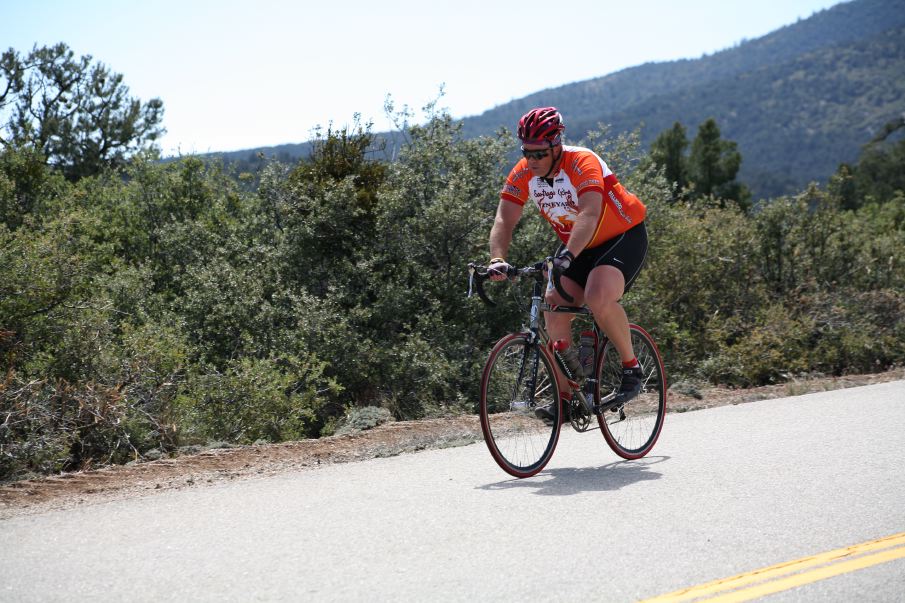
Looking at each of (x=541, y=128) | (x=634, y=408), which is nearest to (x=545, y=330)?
(x=634, y=408)

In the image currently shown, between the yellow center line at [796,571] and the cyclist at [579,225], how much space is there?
2106 millimetres

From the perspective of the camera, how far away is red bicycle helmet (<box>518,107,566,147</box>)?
5.46 m

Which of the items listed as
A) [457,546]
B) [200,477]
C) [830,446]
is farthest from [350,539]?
[830,446]

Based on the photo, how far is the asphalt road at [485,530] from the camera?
142 inches

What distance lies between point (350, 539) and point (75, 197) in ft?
57.3

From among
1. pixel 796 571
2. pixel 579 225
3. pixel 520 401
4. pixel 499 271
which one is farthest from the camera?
pixel 520 401

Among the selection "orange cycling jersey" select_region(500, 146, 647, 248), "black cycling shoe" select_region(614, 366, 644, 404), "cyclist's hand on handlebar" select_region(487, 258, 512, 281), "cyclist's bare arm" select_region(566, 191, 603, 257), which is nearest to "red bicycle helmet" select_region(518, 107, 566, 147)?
"orange cycling jersey" select_region(500, 146, 647, 248)

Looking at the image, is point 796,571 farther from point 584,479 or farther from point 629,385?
point 629,385

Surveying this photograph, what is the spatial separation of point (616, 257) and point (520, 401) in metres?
1.17

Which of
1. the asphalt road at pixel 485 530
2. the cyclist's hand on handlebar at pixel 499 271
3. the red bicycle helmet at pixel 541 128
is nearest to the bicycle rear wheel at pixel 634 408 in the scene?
the asphalt road at pixel 485 530

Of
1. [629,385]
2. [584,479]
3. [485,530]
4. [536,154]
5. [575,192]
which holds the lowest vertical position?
[584,479]

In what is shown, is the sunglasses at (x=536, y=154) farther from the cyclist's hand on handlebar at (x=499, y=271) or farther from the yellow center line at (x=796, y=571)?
the yellow center line at (x=796, y=571)

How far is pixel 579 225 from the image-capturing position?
5.43 m

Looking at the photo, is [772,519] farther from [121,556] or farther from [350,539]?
[121,556]
